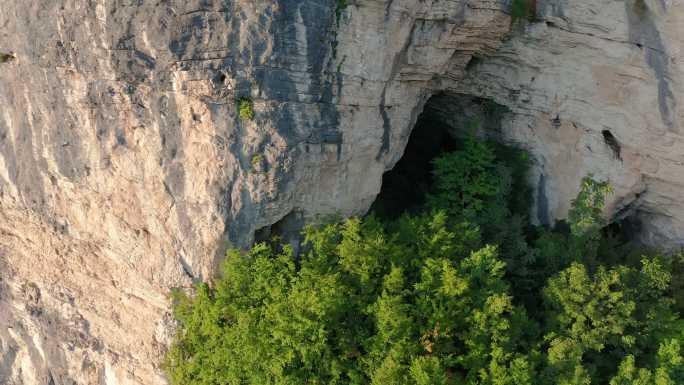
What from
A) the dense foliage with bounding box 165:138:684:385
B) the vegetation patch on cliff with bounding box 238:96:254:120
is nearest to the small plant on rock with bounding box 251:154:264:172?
the vegetation patch on cliff with bounding box 238:96:254:120

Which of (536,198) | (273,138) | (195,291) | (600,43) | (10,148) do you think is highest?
(600,43)

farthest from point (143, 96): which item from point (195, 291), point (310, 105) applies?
point (195, 291)

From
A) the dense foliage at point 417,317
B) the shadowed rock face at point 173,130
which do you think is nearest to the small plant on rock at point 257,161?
the shadowed rock face at point 173,130

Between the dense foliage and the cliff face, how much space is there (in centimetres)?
89

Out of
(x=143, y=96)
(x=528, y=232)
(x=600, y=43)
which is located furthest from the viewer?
(x=528, y=232)

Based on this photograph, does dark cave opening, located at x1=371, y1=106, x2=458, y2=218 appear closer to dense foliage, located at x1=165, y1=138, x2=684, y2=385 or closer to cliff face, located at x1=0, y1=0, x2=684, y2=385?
cliff face, located at x1=0, y1=0, x2=684, y2=385

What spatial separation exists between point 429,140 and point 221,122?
7589 millimetres

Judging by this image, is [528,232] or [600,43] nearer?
[600,43]

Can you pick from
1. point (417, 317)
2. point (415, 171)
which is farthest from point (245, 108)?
point (415, 171)

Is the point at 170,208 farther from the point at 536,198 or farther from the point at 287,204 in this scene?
the point at 536,198

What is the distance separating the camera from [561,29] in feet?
42.8

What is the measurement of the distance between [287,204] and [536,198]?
23.3 ft

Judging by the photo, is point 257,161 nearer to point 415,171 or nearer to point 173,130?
point 173,130

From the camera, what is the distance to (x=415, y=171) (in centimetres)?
1662
